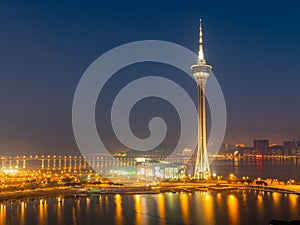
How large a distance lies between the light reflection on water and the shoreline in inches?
34.0

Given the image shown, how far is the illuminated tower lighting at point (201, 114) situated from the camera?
2208 centimetres

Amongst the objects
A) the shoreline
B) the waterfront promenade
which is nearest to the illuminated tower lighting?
the waterfront promenade

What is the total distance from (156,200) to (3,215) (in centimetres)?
558

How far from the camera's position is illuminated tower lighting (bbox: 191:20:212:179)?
2208cm

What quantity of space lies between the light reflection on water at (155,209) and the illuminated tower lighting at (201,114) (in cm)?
664

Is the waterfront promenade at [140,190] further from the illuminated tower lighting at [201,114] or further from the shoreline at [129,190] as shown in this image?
the illuminated tower lighting at [201,114]

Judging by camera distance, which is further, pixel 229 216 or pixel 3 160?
pixel 3 160

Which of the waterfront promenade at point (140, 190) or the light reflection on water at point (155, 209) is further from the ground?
the waterfront promenade at point (140, 190)

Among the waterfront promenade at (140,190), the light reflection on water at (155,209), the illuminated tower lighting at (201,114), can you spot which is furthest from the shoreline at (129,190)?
the illuminated tower lighting at (201,114)

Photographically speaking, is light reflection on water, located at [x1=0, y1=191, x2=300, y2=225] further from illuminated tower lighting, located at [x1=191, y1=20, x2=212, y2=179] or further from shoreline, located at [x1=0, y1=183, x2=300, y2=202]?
illuminated tower lighting, located at [x1=191, y1=20, x2=212, y2=179]

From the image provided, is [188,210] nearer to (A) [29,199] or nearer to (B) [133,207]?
(B) [133,207]

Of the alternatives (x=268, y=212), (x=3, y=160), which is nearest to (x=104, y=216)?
(x=268, y=212)

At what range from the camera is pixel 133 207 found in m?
12.8

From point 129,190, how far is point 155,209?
15.0ft
